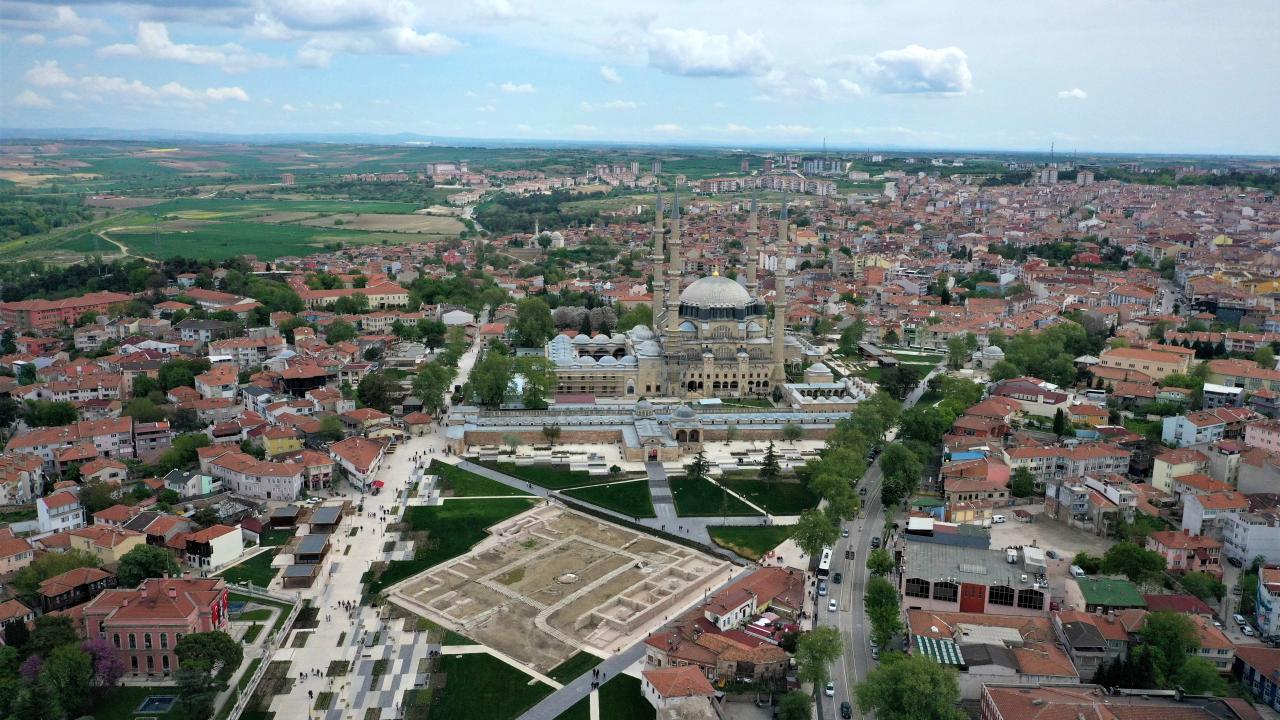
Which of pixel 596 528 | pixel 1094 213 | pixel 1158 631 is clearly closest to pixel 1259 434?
pixel 1158 631

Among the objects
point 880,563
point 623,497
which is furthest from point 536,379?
point 880,563

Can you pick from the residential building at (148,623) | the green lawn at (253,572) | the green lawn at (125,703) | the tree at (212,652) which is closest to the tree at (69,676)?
the green lawn at (125,703)

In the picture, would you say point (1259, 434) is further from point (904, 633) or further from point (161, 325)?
point (161, 325)

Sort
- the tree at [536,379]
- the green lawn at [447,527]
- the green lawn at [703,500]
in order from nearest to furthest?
the green lawn at [447,527], the green lawn at [703,500], the tree at [536,379]

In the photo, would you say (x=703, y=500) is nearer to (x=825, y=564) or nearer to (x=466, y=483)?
(x=825, y=564)

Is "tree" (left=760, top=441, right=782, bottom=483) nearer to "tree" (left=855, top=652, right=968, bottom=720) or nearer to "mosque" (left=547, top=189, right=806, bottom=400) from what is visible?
"mosque" (left=547, top=189, right=806, bottom=400)

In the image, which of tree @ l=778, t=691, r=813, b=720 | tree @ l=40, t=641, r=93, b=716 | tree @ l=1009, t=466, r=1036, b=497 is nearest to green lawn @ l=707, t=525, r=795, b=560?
tree @ l=1009, t=466, r=1036, b=497

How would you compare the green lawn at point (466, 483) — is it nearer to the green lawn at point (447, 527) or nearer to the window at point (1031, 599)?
the green lawn at point (447, 527)
